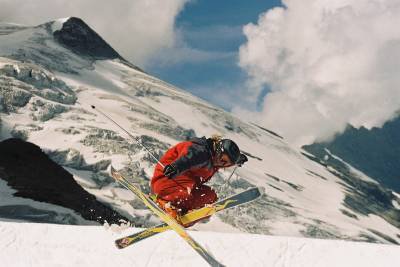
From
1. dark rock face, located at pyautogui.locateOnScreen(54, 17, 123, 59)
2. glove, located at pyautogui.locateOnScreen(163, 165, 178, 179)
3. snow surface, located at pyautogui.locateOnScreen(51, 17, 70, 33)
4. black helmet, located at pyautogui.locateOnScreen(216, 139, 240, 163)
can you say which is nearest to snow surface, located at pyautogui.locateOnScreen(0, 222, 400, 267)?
glove, located at pyautogui.locateOnScreen(163, 165, 178, 179)

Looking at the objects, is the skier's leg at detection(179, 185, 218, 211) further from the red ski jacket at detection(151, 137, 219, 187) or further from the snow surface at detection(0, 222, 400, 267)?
the snow surface at detection(0, 222, 400, 267)

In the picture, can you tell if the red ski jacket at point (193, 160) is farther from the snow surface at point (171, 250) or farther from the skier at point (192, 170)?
the snow surface at point (171, 250)

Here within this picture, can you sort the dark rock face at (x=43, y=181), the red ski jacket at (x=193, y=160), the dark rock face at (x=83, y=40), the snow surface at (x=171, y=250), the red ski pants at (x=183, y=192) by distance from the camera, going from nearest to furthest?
the snow surface at (x=171, y=250) < the red ski jacket at (x=193, y=160) < the red ski pants at (x=183, y=192) < the dark rock face at (x=43, y=181) < the dark rock face at (x=83, y=40)

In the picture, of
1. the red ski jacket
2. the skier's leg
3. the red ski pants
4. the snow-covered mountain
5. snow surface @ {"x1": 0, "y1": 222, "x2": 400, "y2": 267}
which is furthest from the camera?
the snow-covered mountain

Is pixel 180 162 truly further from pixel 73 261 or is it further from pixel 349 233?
pixel 349 233

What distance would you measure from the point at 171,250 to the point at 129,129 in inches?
3580

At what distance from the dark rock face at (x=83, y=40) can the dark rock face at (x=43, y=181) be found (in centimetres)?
10341

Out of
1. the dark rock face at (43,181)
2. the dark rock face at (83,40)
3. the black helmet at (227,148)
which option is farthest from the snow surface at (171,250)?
the dark rock face at (83,40)

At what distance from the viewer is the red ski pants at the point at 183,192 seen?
10.3 meters

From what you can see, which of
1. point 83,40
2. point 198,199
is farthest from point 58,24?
point 198,199

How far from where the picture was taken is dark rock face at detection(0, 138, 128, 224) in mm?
51156

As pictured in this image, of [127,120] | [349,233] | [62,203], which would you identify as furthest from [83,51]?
[62,203]

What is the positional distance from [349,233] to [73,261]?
94.1 m

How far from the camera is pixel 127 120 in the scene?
356ft
